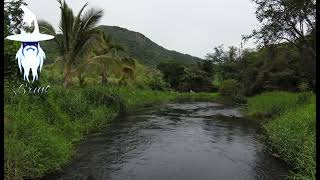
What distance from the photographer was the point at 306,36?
19328 millimetres

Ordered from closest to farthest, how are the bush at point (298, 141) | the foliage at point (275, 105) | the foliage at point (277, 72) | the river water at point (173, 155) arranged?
the bush at point (298, 141)
the river water at point (173, 155)
the foliage at point (275, 105)
the foliage at point (277, 72)

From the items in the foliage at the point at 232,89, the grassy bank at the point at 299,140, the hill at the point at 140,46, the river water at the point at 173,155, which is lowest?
the river water at the point at 173,155

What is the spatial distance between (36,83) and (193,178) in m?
6.33

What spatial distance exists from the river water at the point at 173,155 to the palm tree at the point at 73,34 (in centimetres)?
380

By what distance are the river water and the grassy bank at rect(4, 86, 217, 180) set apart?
437mm

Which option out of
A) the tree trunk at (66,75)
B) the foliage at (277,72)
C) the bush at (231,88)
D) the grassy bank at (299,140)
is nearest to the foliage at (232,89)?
the bush at (231,88)

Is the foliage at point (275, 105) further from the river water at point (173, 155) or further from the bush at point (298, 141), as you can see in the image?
the bush at point (298, 141)

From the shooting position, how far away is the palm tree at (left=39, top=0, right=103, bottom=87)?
18.3m

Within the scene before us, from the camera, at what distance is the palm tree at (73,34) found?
1834 centimetres

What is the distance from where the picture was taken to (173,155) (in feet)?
38.9

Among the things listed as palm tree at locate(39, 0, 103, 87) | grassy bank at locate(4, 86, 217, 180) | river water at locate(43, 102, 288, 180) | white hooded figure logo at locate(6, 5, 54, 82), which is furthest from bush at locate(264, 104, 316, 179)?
palm tree at locate(39, 0, 103, 87)

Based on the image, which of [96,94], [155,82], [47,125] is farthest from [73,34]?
[155,82]

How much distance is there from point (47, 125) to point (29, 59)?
2.03 m

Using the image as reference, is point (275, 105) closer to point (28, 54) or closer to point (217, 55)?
point (28, 54)
